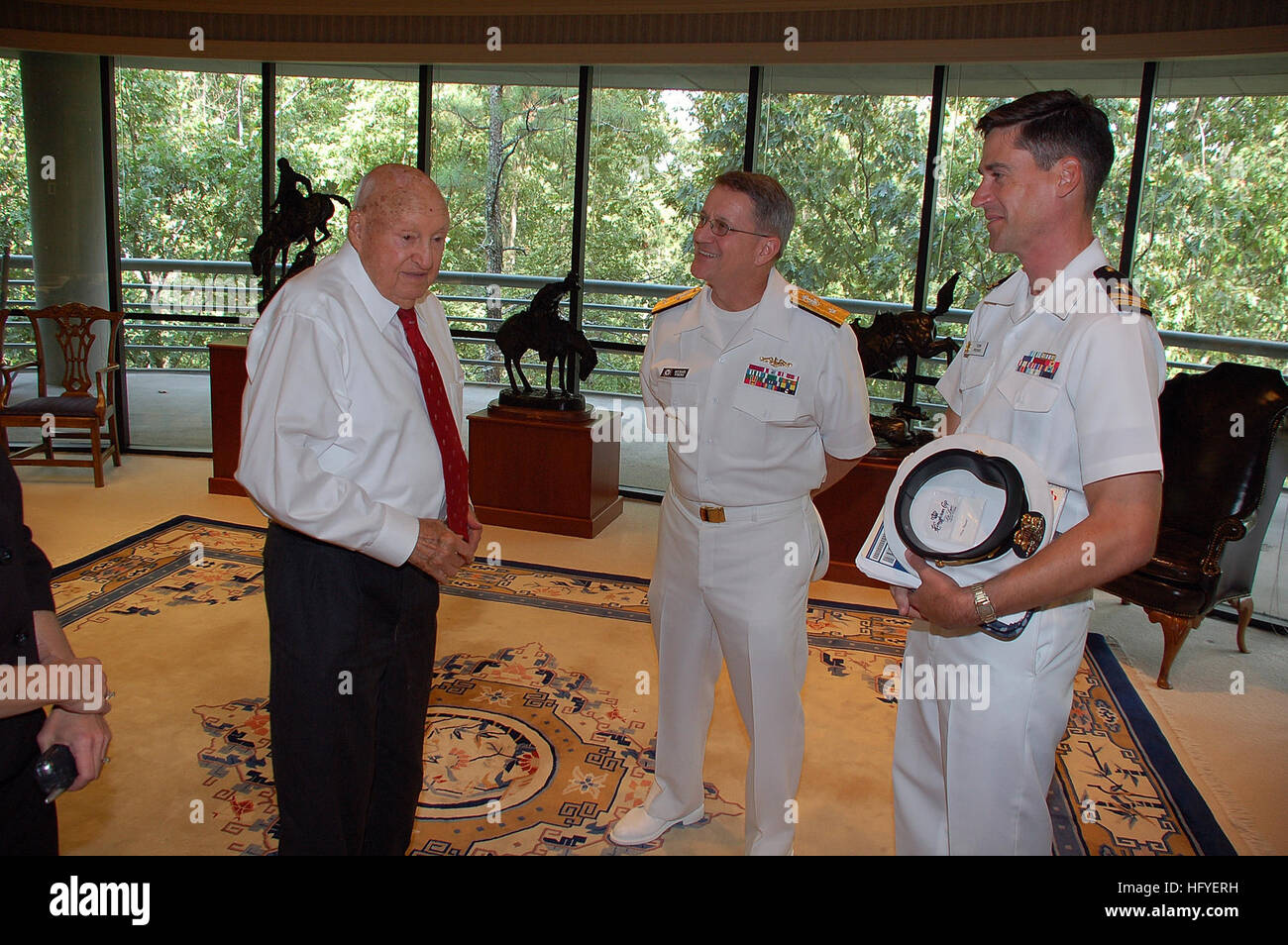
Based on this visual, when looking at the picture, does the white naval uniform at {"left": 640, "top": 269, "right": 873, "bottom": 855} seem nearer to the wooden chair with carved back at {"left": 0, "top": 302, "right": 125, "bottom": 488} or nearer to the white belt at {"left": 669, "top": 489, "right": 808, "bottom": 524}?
the white belt at {"left": 669, "top": 489, "right": 808, "bottom": 524}

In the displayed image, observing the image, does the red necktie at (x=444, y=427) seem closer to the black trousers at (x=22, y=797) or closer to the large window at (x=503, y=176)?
the black trousers at (x=22, y=797)

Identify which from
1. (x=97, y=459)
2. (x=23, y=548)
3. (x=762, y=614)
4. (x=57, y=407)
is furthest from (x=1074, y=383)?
(x=57, y=407)

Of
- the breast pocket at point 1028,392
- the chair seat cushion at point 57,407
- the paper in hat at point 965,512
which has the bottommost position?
the chair seat cushion at point 57,407

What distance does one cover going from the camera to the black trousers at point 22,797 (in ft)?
4.19

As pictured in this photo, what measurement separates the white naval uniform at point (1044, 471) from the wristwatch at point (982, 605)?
12 centimetres

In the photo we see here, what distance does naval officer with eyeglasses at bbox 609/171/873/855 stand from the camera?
7.59 ft

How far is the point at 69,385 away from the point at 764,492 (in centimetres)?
569

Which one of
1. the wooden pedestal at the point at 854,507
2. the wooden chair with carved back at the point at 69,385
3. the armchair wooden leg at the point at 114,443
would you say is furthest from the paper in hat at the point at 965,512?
the armchair wooden leg at the point at 114,443

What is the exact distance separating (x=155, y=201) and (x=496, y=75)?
2719 mm

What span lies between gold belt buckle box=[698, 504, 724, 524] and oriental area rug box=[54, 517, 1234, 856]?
776mm

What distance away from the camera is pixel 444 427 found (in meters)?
1.99

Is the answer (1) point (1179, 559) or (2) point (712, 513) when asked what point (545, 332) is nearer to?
(2) point (712, 513)

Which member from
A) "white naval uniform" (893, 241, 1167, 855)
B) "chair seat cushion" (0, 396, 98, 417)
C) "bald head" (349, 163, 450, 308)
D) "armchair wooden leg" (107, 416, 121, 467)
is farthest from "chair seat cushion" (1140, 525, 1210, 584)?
"armchair wooden leg" (107, 416, 121, 467)

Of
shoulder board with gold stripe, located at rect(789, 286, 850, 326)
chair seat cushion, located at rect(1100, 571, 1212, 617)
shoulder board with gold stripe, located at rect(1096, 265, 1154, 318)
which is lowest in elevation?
chair seat cushion, located at rect(1100, 571, 1212, 617)
